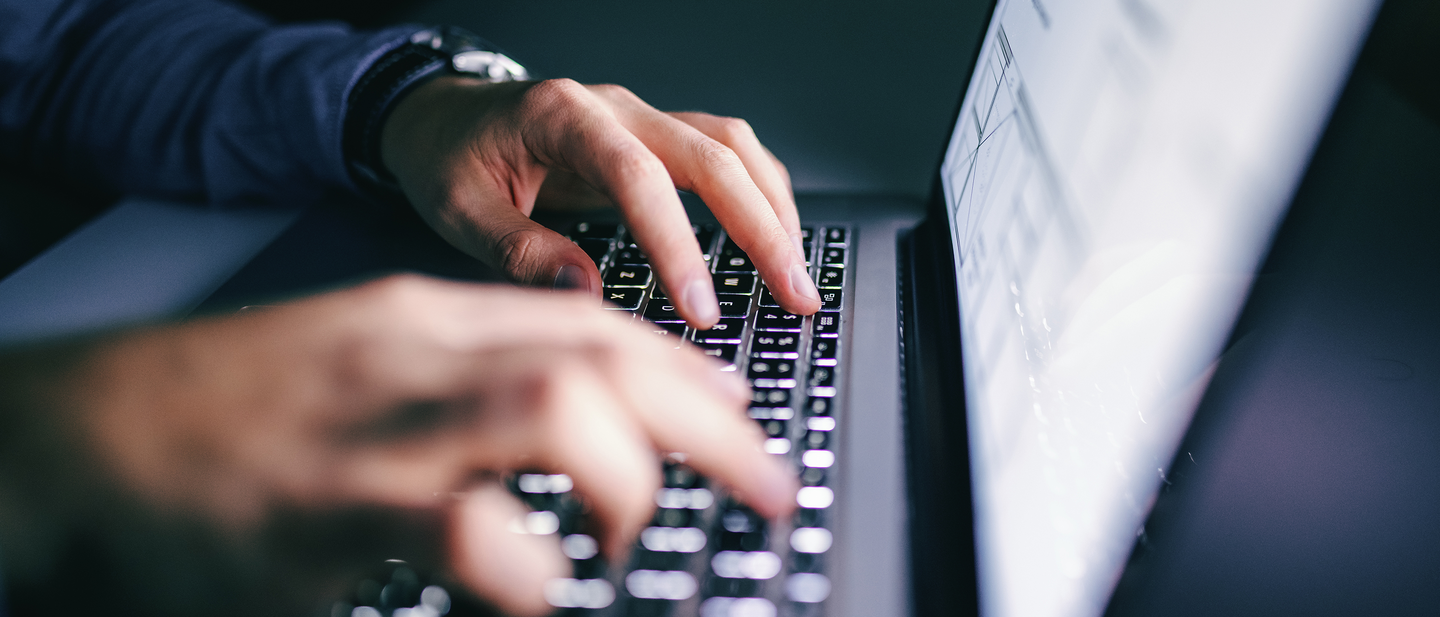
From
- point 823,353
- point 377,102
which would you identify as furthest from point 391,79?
point 823,353

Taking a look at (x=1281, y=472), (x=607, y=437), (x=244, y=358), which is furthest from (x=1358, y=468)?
(x=244, y=358)

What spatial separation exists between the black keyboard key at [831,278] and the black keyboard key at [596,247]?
7.7 inches

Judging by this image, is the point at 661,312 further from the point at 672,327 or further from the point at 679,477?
the point at 679,477

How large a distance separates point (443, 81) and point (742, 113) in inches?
12.5

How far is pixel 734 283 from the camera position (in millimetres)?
584

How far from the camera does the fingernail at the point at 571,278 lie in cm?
50

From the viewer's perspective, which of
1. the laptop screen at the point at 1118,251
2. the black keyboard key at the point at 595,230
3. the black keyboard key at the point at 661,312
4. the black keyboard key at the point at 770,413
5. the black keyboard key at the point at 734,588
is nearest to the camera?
the laptop screen at the point at 1118,251

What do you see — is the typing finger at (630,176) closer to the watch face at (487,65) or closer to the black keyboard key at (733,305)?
the black keyboard key at (733,305)

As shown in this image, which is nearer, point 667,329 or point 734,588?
point 734,588

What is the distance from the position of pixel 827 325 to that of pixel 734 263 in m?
0.12

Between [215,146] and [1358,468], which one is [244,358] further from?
[215,146]

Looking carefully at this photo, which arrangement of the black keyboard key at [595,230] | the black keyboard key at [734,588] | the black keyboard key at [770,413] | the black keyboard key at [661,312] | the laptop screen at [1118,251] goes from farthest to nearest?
the black keyboard key at [595,230], the black keyboard key at [661,312], the black keyboard key at [770,413], the black keyboard key at [734,588], the laptop screen at [1118,251]

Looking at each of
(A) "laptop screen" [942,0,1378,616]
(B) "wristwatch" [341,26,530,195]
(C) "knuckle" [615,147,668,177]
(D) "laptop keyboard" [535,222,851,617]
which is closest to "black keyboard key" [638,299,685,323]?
(D) "laptop keyboard" [535,222,851,617]

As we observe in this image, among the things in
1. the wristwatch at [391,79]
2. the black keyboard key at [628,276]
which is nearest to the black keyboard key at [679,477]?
the black keyboard key at [628,276]
